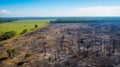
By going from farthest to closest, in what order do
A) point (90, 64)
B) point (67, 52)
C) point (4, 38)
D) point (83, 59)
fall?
point (4, 38) → point (67, 52) → point (83, 59) → point (90, 64)

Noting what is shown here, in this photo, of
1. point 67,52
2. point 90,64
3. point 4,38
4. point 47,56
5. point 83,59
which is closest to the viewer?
point 90,64

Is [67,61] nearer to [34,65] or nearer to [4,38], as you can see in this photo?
[34,65]

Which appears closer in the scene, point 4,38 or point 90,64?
point 90,64

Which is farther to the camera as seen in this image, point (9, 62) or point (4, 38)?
point (4, 38)

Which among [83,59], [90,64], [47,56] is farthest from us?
[47,56]

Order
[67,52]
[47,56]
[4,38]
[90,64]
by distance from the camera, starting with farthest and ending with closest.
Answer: [4,38] < [67,52] < [47,56] < [90,64]

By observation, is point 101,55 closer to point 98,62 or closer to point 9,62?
point 98,62

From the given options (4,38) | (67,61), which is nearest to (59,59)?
(67,61)

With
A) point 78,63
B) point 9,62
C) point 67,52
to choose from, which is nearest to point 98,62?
point 78,63

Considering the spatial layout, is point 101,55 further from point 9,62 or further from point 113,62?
point 9,62
